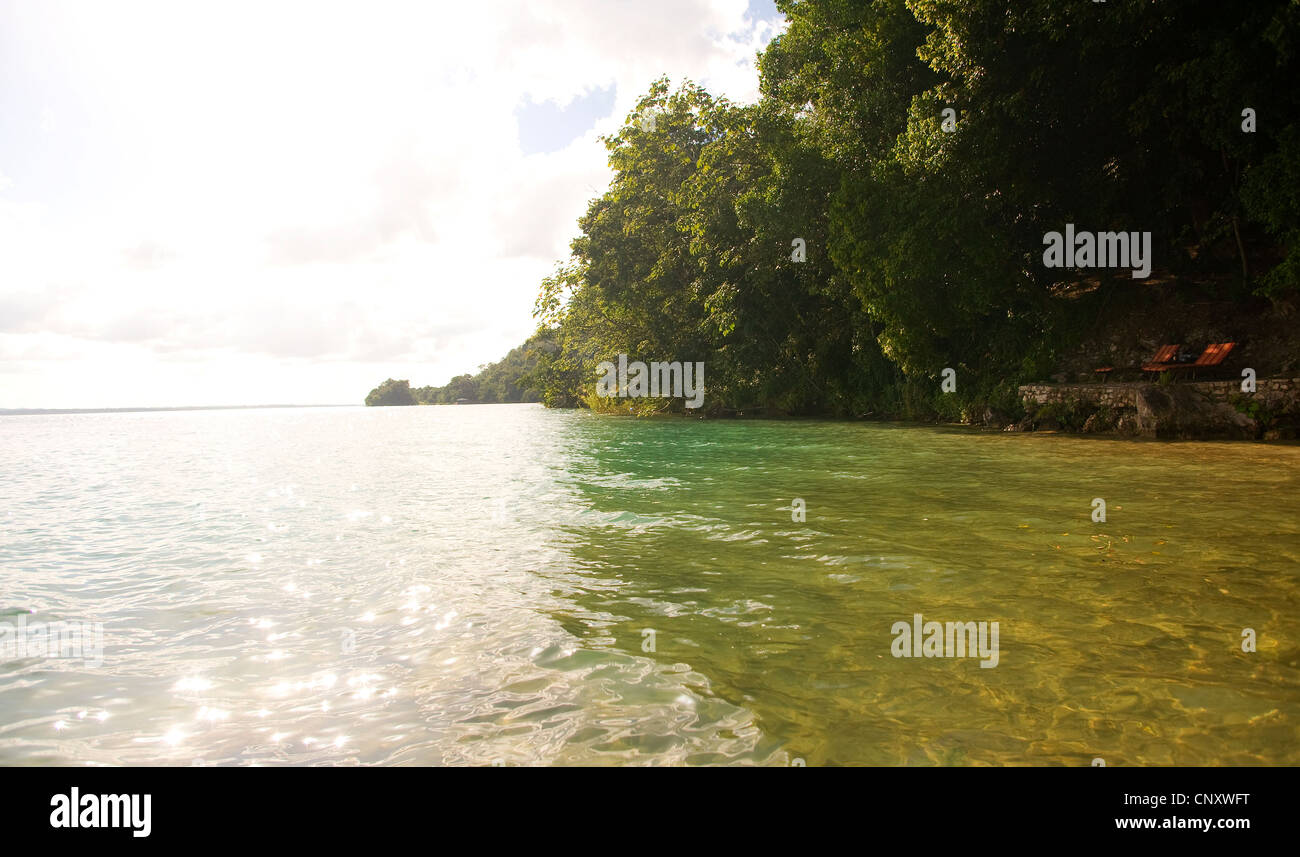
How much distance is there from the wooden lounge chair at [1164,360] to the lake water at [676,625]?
8.62m

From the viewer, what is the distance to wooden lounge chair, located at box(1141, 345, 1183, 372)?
695 inches

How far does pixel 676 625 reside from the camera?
4.55 metres

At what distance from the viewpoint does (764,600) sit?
504 centimetres

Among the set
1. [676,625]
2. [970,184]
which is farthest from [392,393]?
[676,625]

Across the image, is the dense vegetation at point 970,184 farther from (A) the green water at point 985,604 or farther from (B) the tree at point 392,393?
(B) the tree at point 392,393

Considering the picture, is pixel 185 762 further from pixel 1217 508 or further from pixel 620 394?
pixel 620 394

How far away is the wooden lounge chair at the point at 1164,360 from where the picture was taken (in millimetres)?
17656

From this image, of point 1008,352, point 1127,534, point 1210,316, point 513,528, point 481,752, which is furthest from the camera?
point 1008,352

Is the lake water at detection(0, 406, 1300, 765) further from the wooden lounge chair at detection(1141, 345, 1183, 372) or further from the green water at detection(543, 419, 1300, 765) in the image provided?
the wooden lounge chair at detection(1141, 345, 1183, 372)

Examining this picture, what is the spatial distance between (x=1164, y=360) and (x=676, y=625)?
61.8 ft

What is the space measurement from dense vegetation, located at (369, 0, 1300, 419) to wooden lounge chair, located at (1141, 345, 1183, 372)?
2044 millimetres

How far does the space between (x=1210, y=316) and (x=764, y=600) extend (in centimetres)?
2029

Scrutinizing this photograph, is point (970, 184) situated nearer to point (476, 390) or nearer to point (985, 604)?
point (985, 604)
